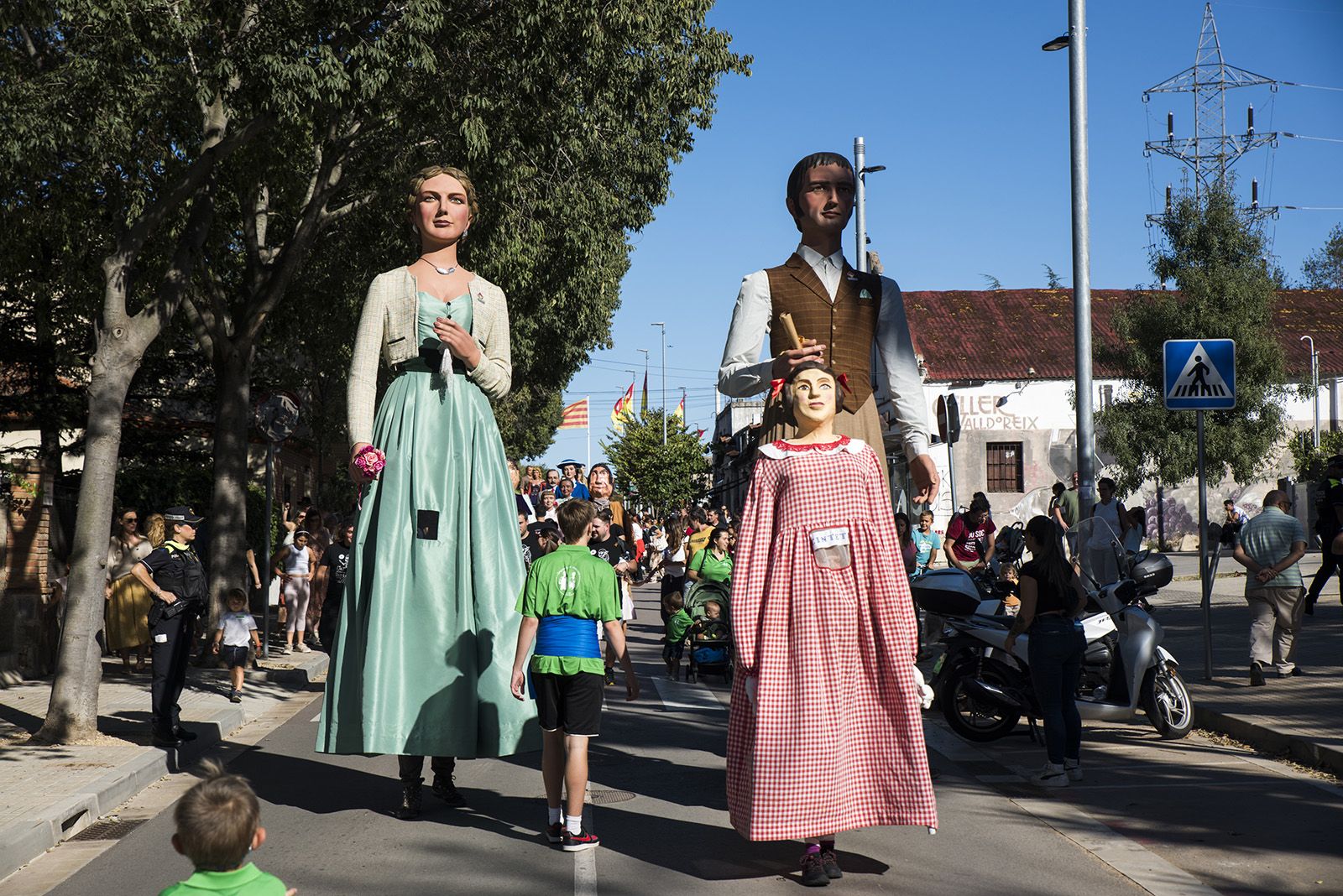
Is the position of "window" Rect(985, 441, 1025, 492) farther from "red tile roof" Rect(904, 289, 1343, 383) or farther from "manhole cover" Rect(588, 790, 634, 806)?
"manhole cover" Rect(588, 790, 634, 806)

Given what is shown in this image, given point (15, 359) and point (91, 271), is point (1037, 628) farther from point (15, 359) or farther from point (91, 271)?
point (15, 359)

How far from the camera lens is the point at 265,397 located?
16172 mm

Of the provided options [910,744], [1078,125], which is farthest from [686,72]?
[910,744]

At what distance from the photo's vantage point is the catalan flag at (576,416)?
239 feet

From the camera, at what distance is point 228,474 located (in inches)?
605

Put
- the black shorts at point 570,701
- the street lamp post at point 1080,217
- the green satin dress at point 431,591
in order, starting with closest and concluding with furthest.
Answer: the black shorts at point 570,701 → the green satin dress at point 431,591 → the street lamp post at point 1080,217

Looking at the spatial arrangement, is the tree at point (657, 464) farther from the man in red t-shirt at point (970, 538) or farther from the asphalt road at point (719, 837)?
the asphalt road at point (719, 837)

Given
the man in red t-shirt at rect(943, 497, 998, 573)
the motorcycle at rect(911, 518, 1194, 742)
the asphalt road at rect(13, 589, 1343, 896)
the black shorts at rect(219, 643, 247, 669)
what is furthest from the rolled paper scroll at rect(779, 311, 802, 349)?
the man in red t-shirt at rect(943, 497, 998, 573)

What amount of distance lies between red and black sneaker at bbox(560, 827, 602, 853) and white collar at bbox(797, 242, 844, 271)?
9.34 ft

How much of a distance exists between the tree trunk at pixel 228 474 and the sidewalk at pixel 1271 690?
9659mm

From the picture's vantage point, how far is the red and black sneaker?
614 cm

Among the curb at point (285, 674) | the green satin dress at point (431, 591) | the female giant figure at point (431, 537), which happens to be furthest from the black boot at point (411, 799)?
the curb at point (285, 674)

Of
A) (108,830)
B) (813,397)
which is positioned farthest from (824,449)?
(108,830)

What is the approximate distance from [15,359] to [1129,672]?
50.1 ft
